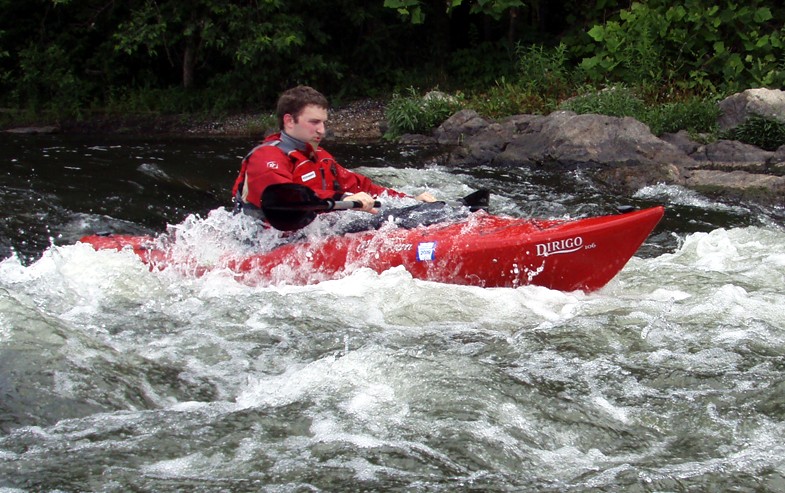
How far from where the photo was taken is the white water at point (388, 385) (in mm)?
2615

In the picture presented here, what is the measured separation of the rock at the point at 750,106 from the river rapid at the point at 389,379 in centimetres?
363

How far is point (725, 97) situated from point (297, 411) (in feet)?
27.1

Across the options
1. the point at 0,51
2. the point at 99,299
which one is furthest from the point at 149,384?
the point at 0,51

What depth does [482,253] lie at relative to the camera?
172 inches

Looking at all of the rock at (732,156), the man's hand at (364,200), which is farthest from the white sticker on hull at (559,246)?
the rock at (732,156)

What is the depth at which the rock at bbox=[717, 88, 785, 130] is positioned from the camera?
8.74 metres

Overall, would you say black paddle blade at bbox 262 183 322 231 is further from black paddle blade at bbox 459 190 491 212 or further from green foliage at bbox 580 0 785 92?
green foliage at bbox 580 0 785 92

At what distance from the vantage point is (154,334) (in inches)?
154

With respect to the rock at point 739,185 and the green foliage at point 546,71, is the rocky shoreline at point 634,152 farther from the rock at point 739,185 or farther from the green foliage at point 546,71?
the green foliage at point 546,71

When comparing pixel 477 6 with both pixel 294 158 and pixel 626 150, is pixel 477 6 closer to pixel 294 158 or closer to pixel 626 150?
pixel 626 150

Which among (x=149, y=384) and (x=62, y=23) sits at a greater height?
(x=62, y=23)

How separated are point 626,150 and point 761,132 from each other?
1.39 m

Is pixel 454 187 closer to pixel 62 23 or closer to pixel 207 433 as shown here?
pixel 207 433

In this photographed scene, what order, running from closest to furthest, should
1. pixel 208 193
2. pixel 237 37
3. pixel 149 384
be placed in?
1. pixel 149 384
2. pixel 208 193
3. pixel 237 37
